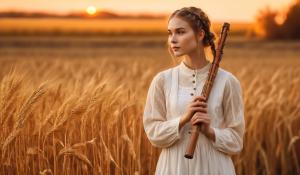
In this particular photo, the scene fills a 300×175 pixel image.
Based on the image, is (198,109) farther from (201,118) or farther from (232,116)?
(232,116)

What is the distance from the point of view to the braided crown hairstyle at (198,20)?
382 centimetres

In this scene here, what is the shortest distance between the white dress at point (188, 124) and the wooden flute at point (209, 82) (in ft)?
0.36

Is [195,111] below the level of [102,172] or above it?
above

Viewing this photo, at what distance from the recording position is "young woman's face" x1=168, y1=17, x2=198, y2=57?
3770 mm

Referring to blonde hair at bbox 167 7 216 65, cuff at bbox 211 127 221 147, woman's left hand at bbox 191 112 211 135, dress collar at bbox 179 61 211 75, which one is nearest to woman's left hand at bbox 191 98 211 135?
woman's left hand at bbox 191 112 211 135

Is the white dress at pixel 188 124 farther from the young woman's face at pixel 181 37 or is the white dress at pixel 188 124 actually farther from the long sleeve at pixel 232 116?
the young woman's face at pixel 181 37

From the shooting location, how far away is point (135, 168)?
498cm

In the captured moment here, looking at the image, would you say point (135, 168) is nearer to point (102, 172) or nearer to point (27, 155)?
point (102, 172)

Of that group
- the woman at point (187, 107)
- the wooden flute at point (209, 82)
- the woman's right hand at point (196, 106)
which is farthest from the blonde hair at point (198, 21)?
the woman's right hand at point (196, 106)

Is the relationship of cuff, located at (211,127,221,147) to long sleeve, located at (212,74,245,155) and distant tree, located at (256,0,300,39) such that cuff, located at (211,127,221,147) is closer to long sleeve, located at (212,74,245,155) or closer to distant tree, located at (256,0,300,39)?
long sleeve, located at (212,74,245,155)

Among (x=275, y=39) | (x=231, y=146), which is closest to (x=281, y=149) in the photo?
(x=231, y=146)

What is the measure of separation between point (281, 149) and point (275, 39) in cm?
3654

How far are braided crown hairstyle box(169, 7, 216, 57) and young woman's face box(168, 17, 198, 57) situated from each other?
0.08 feet

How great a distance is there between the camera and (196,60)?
386 centimetres
